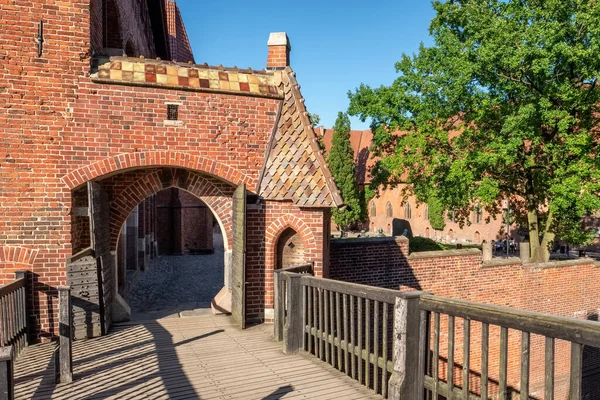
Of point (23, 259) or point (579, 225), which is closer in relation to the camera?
point (23, 259)

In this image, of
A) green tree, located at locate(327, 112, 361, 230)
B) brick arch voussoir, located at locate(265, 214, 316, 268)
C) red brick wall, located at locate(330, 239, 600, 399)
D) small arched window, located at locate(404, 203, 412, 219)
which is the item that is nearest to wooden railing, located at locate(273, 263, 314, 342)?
brick arch voussoir, located at locate(265, 214, 316, 268)

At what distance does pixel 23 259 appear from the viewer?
6566 mm

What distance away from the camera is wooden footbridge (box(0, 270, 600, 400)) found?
336 cm

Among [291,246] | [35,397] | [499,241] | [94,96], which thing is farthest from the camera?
[499,241]

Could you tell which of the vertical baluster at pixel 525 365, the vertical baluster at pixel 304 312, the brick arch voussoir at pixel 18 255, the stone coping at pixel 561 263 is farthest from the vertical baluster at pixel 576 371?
the stone coping at pixel 561 263

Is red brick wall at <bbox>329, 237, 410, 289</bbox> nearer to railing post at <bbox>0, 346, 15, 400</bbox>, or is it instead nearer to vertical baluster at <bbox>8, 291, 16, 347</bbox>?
vertical baluster at <bbox>8, 291, 16, 347</bbox>

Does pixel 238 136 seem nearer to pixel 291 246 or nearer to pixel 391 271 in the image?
pixel 291 246

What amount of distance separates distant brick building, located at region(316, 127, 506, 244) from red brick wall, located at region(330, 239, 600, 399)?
1584cm

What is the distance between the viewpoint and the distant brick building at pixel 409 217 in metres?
36.2

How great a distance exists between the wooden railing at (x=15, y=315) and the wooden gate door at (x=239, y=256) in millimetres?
3145

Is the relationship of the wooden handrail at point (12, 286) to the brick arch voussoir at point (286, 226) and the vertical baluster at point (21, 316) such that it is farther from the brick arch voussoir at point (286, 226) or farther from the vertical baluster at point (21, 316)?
the brick arch voussoir at point (286, 226)

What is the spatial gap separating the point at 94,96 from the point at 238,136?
2.35 m

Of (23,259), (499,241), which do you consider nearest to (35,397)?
(23,259)

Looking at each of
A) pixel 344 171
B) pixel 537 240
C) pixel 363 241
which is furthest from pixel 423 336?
Answer: pixel 344 171
